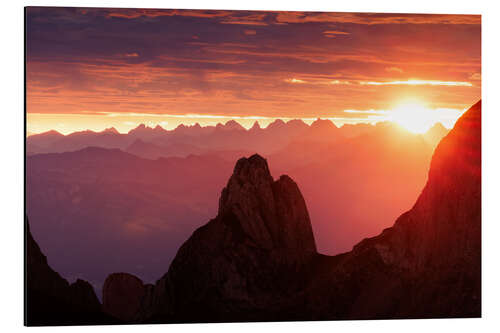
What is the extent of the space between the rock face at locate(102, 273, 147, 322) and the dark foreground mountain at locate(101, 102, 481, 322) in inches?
15.1

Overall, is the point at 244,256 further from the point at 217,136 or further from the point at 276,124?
the point at 276,124

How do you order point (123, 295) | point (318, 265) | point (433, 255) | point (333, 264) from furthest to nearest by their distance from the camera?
point (123, 295) → point (318, 265) → point (333, 264) → point (433, 255)

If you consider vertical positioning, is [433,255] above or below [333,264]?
above

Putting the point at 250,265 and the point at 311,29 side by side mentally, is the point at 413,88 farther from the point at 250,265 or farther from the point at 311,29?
the point at 250,265

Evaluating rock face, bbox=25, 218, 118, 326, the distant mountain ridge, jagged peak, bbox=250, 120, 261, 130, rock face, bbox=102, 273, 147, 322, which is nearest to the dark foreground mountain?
rock face, bbox=102, 273, 147, 322

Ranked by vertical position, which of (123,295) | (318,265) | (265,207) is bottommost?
(123,295)

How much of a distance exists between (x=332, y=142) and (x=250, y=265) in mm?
3353

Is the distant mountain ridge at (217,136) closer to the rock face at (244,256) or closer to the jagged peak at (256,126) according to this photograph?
the jagged peak at (256,126)

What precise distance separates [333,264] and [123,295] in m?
5.07

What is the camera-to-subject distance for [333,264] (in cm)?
1922

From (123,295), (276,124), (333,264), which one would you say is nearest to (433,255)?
(333,264)

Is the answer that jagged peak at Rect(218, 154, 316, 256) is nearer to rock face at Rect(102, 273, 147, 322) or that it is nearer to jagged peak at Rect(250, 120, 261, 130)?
jagged peak at Rect(250, 120, 261, 130)

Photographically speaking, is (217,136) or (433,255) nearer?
(433,255)

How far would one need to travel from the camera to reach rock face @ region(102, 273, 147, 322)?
1886 centimetres
